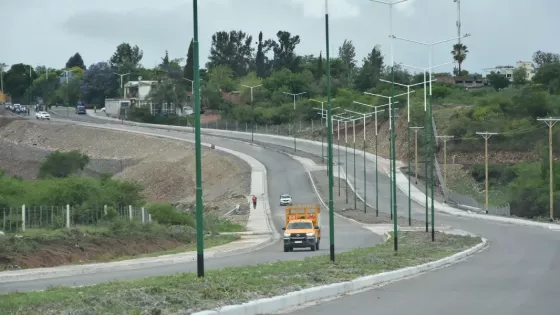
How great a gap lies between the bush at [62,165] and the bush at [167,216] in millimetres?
40322

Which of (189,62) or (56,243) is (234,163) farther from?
(56,243)

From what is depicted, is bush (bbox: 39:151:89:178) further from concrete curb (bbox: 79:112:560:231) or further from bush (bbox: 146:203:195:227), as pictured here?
bush (bbox: 146:203:195:227)

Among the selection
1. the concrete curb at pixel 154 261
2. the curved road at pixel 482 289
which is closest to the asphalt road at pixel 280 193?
the concrete curb at pixel 154 261

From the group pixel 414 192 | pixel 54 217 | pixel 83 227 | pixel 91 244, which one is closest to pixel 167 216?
pixel 54 217

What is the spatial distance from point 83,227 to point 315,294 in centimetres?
3027

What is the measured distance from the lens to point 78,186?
62.6 meters

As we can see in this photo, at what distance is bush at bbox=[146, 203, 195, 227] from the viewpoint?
6681 cm

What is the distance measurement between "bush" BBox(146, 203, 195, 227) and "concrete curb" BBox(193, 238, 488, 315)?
38.3 metres

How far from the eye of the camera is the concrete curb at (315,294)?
50.0ft

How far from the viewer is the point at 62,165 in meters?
112

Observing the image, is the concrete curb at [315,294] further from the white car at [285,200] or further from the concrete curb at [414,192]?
the white car at [285,200]

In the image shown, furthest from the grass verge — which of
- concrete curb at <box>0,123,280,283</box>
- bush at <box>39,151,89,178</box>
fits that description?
bush at <box>39,151,89,178</box>

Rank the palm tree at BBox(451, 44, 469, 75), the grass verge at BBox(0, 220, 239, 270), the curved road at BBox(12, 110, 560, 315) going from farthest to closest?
1. the palm tree at BBox(451, 44, 469, 75)
2. the grass verge at BBox(0, 220, 239, 270)
3. the curved road at BBox(12, 110, 560, 315)

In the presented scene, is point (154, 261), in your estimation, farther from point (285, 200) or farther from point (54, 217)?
point (285, 200)
